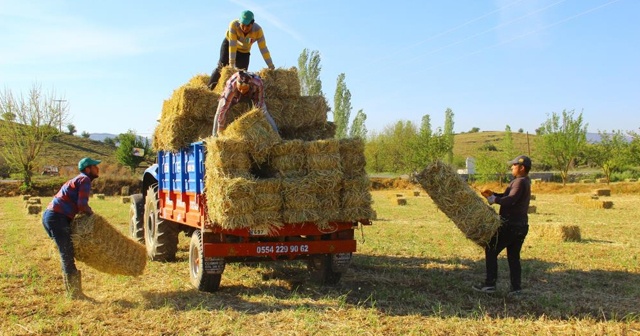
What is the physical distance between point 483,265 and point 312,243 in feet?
12.1

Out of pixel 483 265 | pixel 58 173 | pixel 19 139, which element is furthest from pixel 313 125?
pixel 58 173

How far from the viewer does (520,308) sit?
6.86 meters

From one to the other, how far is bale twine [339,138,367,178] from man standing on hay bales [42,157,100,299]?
3.18 m

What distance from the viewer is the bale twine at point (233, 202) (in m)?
6.78

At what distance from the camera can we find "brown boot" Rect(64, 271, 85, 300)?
7293 mm

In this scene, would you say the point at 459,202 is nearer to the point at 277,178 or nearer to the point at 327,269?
the point at 327,269

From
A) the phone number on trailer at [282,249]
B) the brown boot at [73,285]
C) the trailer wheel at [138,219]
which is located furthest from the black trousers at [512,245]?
the trailer wheel at [138,219]

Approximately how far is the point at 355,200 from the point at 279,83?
3.04 m

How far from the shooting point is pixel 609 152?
150ft

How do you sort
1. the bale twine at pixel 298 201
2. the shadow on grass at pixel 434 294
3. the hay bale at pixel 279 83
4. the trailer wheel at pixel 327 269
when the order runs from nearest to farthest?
the shadow on grass at pixel 434 294 < the bale twine at pixel 298 201 < the trailer wheel at pixel 327 269 < the hay bale at pixel 279 83

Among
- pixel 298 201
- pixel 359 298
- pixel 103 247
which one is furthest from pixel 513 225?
pixel 103 247

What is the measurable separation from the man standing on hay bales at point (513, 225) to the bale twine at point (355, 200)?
1.67 m

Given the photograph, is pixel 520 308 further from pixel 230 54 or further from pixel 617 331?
pixel 230 54

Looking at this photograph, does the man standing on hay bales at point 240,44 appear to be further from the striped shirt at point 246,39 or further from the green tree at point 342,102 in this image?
the green tree at point 342,102
